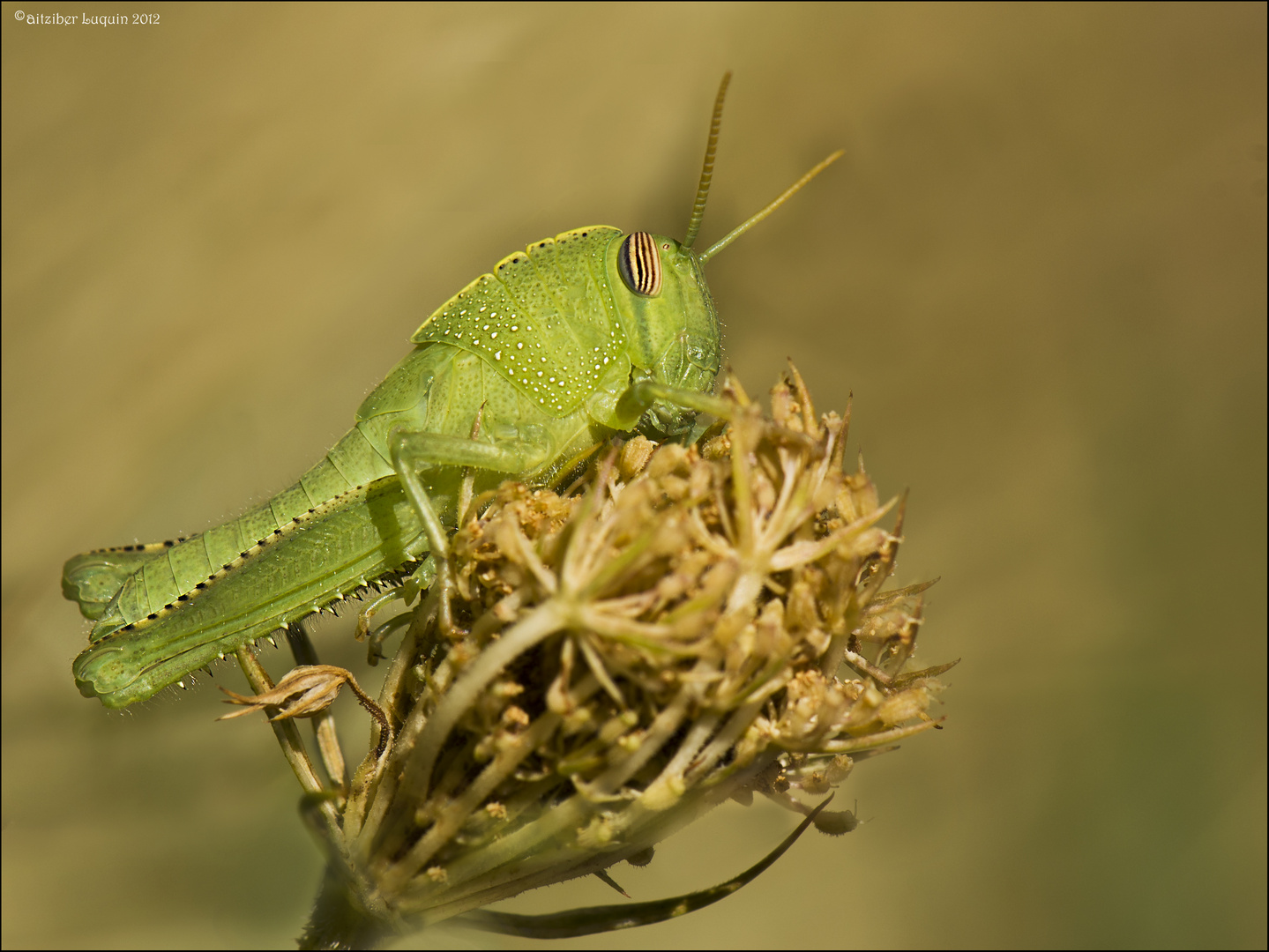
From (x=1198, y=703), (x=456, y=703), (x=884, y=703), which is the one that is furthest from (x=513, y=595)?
(x=1198, y=703)

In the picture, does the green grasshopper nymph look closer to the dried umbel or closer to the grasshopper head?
the grasshopper head

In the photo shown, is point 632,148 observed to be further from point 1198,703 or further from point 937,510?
point 1198,703

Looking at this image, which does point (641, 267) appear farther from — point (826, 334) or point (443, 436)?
point (826, 334)

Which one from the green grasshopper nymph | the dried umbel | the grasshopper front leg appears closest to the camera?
the dried umbel

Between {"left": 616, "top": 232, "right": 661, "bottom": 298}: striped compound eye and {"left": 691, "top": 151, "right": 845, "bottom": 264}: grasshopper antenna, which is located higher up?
{"left": 691, "top": 151, "right": 845, "bottom": 264}: grasshopper antenna

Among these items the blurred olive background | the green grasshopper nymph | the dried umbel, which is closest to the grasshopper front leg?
the green grasshopper nymph

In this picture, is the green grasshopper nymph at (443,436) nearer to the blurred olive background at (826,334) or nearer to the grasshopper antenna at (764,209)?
the grasshopper antenna at (764,209)

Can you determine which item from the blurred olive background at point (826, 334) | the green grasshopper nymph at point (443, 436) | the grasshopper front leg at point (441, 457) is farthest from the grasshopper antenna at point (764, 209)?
the blurred olive background at point (826, 334)
